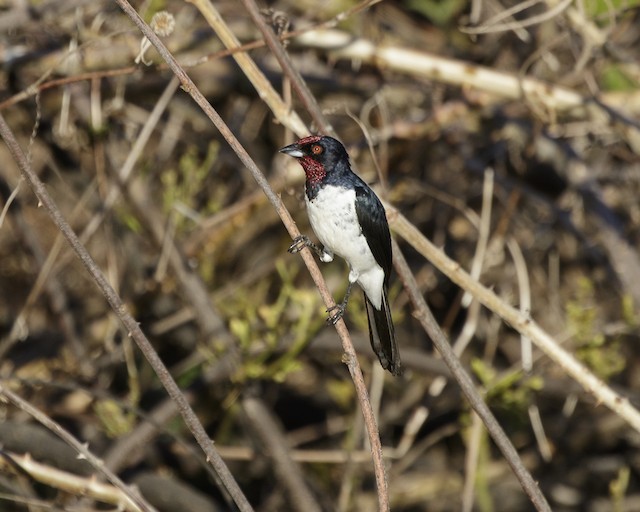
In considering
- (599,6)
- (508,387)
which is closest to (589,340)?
(508,387)

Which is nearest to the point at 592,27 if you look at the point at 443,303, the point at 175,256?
the point at 443,303

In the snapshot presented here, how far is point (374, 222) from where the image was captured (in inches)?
114

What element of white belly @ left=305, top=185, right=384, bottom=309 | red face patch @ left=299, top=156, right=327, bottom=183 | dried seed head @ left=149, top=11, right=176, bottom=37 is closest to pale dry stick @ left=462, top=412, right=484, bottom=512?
white belly @ left=305, top=185, right=384, bottom=309

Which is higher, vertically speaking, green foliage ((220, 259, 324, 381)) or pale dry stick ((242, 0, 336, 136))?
pale dry stick ((242, 0, 336, 136))

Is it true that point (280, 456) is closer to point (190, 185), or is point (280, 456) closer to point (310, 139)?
point (190, 185)

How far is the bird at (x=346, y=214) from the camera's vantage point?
286cm

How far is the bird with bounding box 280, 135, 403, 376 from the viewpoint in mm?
2861

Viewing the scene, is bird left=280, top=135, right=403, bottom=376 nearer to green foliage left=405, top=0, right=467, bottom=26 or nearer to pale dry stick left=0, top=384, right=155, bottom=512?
pale dry stick left=0, top=384, right=155, bottom=512

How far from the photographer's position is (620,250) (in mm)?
4188

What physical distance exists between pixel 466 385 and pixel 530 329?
378 mm

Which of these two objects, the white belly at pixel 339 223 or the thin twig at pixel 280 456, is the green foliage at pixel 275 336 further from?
the white belly at pixel 339 223

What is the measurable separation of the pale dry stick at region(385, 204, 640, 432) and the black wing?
0.11ft

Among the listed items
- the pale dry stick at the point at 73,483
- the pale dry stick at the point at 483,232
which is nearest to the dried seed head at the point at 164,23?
the pale dry stick at the point at 73,483

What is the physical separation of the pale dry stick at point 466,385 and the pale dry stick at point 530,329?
1.7 inches
